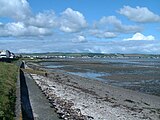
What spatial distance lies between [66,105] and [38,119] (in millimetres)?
4375

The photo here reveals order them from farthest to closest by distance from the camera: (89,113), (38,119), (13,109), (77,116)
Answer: (89,113), (77,116), (38,119), (13,109)

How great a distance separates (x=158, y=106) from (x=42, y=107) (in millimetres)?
9278

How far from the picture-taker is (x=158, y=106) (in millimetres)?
22406

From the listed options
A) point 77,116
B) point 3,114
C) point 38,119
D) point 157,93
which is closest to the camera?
point 3,114

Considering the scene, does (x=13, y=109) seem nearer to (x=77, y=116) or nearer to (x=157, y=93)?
(x=77, y=116)

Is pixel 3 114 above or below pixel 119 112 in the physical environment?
above

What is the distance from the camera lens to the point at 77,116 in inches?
612

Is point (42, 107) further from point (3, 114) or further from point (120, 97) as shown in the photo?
point (120, 97)

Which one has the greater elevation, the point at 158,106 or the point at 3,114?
the point at 3,114

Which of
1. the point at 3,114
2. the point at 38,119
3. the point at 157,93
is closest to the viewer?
the point at 3,114

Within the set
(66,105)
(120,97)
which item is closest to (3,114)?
(66,105)

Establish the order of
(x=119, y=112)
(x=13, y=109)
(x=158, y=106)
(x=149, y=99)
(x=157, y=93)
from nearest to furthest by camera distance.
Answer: (x=13, y=109), (x=119, y=112), (x=158, y=106), (x=149, y=99), (x=157, y=93)

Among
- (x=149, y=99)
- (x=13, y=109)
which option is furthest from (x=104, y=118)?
(x=149, y=99)

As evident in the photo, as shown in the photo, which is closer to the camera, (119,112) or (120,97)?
(119,112)
